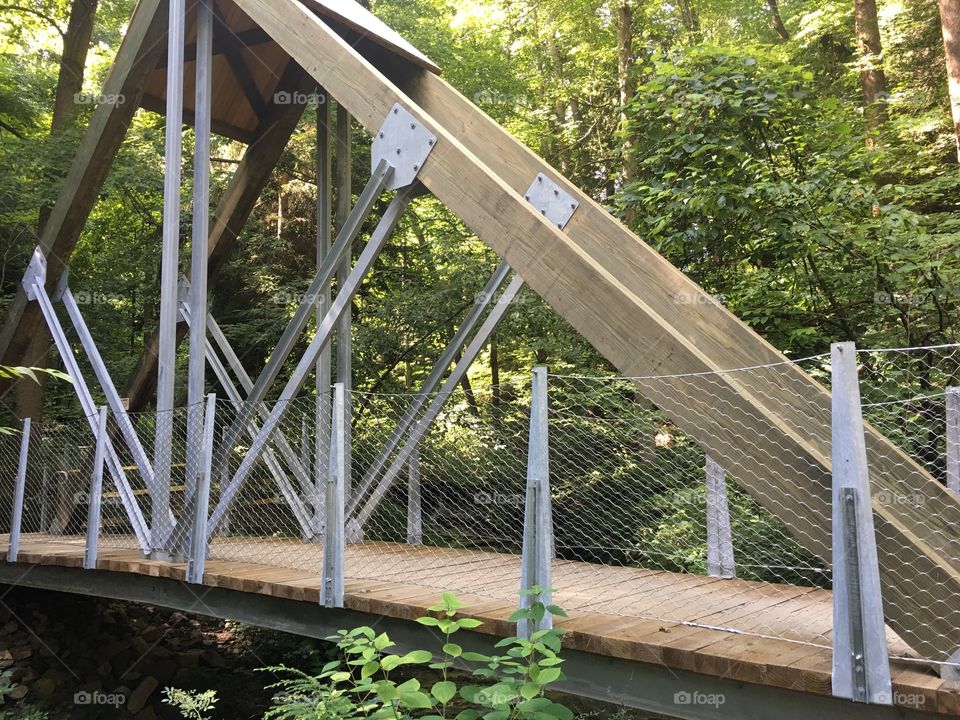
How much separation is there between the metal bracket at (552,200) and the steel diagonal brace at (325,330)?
2.77 feet

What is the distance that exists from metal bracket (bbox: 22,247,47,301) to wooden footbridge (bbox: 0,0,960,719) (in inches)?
1.2

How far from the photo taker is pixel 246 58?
7.02 metres

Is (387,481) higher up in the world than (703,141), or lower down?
lower down

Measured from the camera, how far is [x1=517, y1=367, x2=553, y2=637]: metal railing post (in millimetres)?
3043

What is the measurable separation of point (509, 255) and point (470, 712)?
1.77 m

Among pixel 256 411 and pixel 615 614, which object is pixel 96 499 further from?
pixel 615 614

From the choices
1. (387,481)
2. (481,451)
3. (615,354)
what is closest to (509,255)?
(615,354)

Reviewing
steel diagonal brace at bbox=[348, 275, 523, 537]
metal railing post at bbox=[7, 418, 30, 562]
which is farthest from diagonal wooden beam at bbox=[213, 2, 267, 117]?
metal railing post at bbox=[7, 418, 30, 562]

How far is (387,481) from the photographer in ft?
18.4

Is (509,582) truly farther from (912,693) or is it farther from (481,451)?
(481,451)
